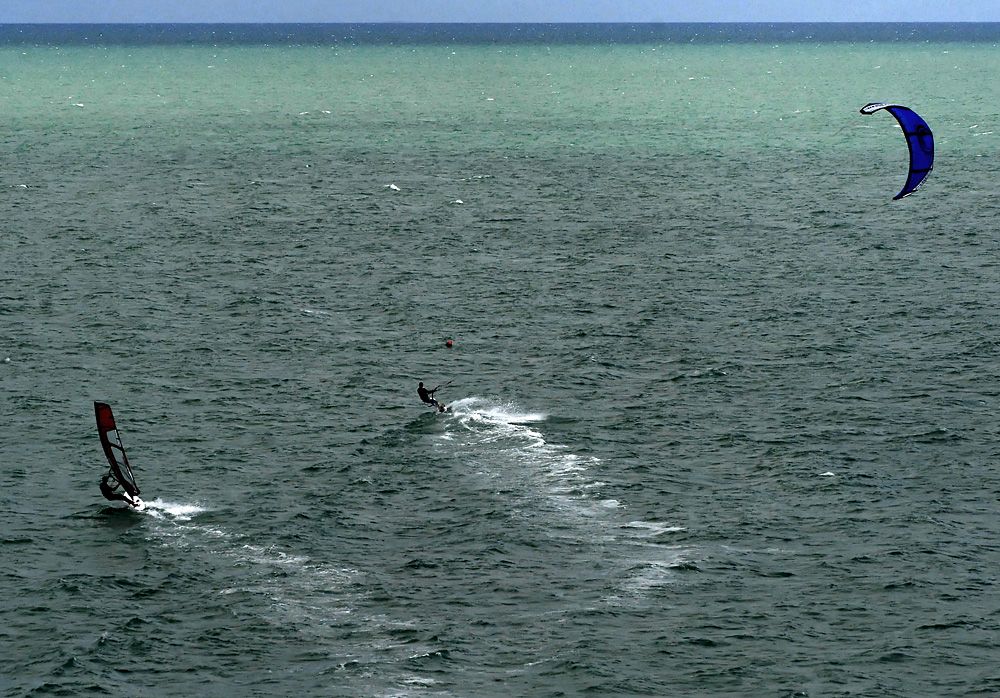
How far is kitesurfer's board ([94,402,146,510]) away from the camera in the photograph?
2010 inches

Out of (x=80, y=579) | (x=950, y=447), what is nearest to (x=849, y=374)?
(x=950, y=447)

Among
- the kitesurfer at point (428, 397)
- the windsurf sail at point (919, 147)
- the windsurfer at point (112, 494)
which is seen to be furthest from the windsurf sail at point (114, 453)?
the windsurf sail at point (919, 147)

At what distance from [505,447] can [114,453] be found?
1640cm

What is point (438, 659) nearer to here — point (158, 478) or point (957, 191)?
point (158, 478)

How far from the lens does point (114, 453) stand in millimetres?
52375

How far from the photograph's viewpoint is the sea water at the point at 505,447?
1630 inches

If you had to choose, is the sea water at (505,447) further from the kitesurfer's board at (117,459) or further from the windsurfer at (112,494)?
the kitesurfer's board at (117,459)

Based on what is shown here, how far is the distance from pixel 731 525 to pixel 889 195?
77204 mm

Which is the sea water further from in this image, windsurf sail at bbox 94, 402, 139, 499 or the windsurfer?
windsurf sail at bbox 94, 402, 139, 499

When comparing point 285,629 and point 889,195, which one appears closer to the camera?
point 285,629

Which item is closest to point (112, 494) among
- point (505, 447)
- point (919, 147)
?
point (505, 447)

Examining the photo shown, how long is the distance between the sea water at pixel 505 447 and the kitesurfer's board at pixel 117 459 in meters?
0.90

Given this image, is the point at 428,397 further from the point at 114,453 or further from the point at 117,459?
the point at 114,453

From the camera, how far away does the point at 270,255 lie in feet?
315
